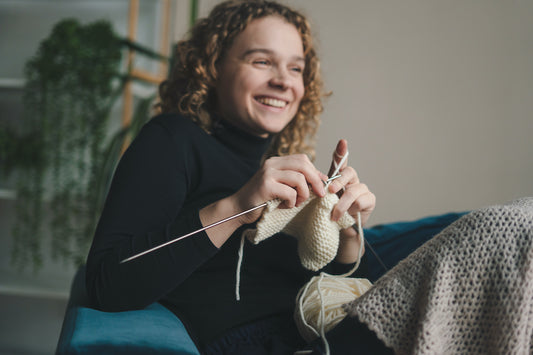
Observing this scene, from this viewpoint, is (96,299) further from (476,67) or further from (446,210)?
(476,67)

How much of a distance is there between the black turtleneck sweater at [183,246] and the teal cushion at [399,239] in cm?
15

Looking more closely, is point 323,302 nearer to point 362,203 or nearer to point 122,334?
point 362,203

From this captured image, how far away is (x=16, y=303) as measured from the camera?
2057 millimetres

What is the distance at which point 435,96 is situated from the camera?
169 centimetres

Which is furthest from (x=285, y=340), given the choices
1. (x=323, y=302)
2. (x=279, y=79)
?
(x=279, y=79)

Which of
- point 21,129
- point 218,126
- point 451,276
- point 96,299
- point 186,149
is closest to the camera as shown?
point 451,276

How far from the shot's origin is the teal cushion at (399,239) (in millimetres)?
1022

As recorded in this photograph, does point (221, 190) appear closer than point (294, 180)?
No

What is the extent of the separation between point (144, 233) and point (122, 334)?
0.21m

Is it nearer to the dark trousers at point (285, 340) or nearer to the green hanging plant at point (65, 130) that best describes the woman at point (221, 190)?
the dark trousers at point (285, 340)

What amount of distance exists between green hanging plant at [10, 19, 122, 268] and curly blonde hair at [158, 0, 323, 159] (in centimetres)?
69

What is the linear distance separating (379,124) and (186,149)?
0.97m

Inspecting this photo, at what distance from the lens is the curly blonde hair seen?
1.04 meters

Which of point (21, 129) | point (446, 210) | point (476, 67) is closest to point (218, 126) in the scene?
point (446, 210)
